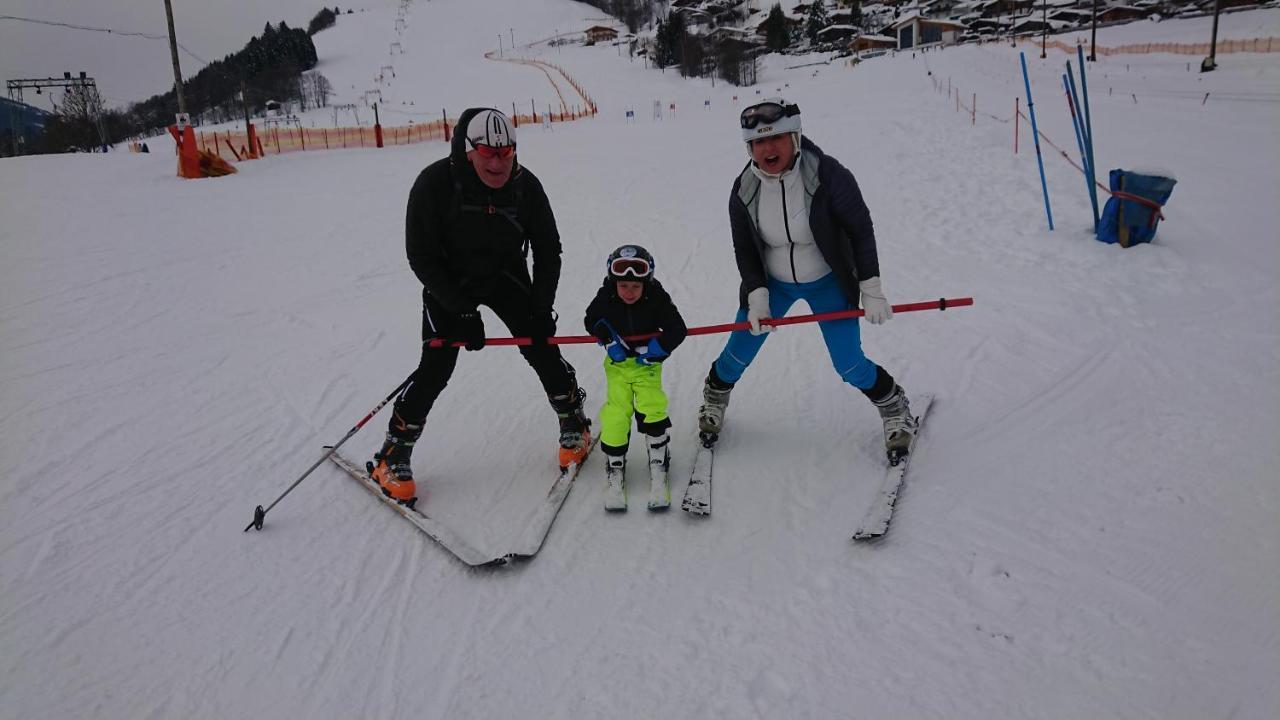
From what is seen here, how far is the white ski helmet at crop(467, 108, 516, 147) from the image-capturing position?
337cm

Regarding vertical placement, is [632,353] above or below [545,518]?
above

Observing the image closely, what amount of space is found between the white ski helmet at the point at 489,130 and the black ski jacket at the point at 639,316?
0.90m

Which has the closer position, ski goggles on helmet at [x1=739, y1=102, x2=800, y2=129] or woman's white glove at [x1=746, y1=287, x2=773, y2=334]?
ski goggles on helmet at [x1=739, y1=102, x2=800, y2=129]

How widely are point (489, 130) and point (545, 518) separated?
2009 millimetres

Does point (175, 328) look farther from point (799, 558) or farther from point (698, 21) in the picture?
point (698, 21)

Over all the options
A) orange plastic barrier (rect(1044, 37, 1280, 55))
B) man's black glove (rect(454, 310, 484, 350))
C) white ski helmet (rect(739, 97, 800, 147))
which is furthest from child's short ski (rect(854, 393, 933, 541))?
orange plastic barrier (rect(1044, 37, 1280, 55))

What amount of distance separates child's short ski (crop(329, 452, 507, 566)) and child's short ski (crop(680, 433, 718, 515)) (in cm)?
103

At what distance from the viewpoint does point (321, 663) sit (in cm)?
287

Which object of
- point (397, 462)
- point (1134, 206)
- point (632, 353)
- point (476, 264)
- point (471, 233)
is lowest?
point (397, 462)

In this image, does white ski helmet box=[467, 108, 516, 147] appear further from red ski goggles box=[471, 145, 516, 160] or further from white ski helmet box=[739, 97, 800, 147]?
white ski helmet box=[739, 97, 800, 147]

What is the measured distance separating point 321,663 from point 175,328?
5.33 m

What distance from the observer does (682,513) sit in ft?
12.3

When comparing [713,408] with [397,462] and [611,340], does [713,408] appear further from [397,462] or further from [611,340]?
[397,462]

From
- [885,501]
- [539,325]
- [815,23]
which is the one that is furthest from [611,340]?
[815,23]
